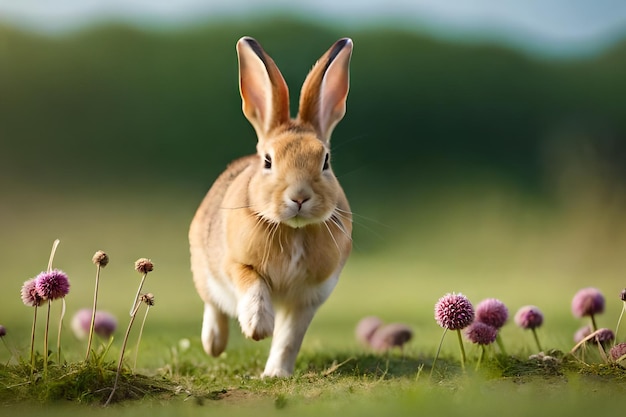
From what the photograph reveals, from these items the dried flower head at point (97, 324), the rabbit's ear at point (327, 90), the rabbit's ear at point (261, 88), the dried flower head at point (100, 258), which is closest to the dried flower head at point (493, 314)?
the rabbit's ear at point (327, 90)

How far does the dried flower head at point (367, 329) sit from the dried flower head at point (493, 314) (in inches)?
49.6

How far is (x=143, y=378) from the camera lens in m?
3.99

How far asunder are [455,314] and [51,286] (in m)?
1.75

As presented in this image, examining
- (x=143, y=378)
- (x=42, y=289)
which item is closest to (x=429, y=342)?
(x=143, y=378)

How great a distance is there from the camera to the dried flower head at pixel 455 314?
12.8 feet

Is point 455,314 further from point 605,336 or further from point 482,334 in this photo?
point 605,336

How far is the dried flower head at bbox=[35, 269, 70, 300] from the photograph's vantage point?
3.72 meters

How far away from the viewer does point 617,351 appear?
13.4 feet

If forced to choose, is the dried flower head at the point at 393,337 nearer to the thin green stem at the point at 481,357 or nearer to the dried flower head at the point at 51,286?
the thin green stem at the point at 481,357

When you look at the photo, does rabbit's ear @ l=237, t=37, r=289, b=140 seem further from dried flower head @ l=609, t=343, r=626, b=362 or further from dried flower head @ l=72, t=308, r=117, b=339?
dried flower head @ l=609, t=343, r=626, b=362

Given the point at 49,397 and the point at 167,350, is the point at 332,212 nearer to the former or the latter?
the point at 49,397

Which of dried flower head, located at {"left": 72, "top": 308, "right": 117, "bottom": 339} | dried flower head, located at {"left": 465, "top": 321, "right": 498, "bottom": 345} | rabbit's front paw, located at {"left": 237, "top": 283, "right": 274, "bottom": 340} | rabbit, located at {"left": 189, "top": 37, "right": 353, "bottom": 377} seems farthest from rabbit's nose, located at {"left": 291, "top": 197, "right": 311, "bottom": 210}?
dried flower head, located at {"left": 72, "top": 308, "right": 117, "bottom": 339}

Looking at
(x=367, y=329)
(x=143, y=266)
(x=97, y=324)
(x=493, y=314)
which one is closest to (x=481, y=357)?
(x=493, y=314)

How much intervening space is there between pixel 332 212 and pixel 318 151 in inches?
11.6
